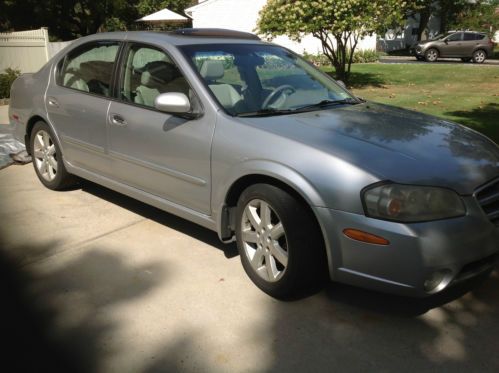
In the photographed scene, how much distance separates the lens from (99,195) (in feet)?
17.4

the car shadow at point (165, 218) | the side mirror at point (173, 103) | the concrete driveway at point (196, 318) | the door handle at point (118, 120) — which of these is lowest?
the concrete driveway at point (196, 318)

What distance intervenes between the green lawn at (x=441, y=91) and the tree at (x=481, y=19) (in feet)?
66.4

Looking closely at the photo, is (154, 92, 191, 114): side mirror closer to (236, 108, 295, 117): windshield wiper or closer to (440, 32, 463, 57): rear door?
(236, 108, 295, 117): windshield wiper

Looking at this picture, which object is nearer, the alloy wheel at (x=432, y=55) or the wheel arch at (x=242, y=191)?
the wheel arch at (x=242, y=191)

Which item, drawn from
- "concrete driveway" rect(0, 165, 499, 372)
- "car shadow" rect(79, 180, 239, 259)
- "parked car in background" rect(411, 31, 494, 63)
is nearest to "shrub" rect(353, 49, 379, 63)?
"parked car in background" rect(411, 31, 494, 63)

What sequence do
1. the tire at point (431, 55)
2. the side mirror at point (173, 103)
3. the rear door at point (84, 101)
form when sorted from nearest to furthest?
the side mirror at point (173, 103), the rear door at point (84, 101), the tire at point (431, 55)

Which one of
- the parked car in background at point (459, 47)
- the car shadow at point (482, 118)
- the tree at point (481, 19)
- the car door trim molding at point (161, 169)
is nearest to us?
the car door trim molding at point (161, 169)

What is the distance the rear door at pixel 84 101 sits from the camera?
4.35 metres

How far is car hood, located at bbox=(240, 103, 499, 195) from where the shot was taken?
111 inches

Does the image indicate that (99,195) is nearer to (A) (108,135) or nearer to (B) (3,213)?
(B) (3,213)

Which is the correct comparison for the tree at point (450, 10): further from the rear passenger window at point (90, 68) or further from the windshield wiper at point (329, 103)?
the rear passenger window at point (90, 68)

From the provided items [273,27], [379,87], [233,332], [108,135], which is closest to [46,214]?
[108,135]

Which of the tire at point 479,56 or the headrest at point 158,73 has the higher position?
the tire at point 479,56

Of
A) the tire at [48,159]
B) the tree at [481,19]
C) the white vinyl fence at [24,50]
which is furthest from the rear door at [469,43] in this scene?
the tire at [48,159]
